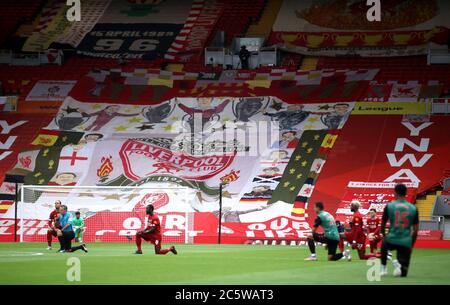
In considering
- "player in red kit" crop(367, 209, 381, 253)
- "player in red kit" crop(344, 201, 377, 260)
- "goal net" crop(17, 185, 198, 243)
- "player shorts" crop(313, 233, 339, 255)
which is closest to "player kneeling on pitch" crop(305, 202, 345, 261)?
"player shorts" crop(313, 233, 339, 255)

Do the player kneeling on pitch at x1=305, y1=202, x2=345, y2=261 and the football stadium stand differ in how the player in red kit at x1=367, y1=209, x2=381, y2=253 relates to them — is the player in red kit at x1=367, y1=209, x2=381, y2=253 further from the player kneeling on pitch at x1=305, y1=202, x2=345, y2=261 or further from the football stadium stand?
the football stadium stand

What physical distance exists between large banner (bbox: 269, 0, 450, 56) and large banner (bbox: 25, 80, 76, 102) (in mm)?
11460

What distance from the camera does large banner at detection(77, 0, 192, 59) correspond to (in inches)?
2063

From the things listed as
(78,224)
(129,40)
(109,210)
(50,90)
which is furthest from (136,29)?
(78,224)

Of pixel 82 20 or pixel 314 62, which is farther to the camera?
pixel 82 20

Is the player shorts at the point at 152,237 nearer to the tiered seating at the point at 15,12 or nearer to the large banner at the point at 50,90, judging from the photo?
the large banner at the point at 50,90

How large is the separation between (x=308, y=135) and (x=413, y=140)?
501 cm

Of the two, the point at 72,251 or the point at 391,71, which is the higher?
the point at 391,71

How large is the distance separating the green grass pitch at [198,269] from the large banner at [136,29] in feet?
86.9

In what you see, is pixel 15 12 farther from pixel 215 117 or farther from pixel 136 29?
pixel 215 117

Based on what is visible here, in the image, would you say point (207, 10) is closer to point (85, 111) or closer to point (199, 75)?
point (199, 75)

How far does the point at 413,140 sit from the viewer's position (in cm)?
4403

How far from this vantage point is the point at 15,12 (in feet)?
182
